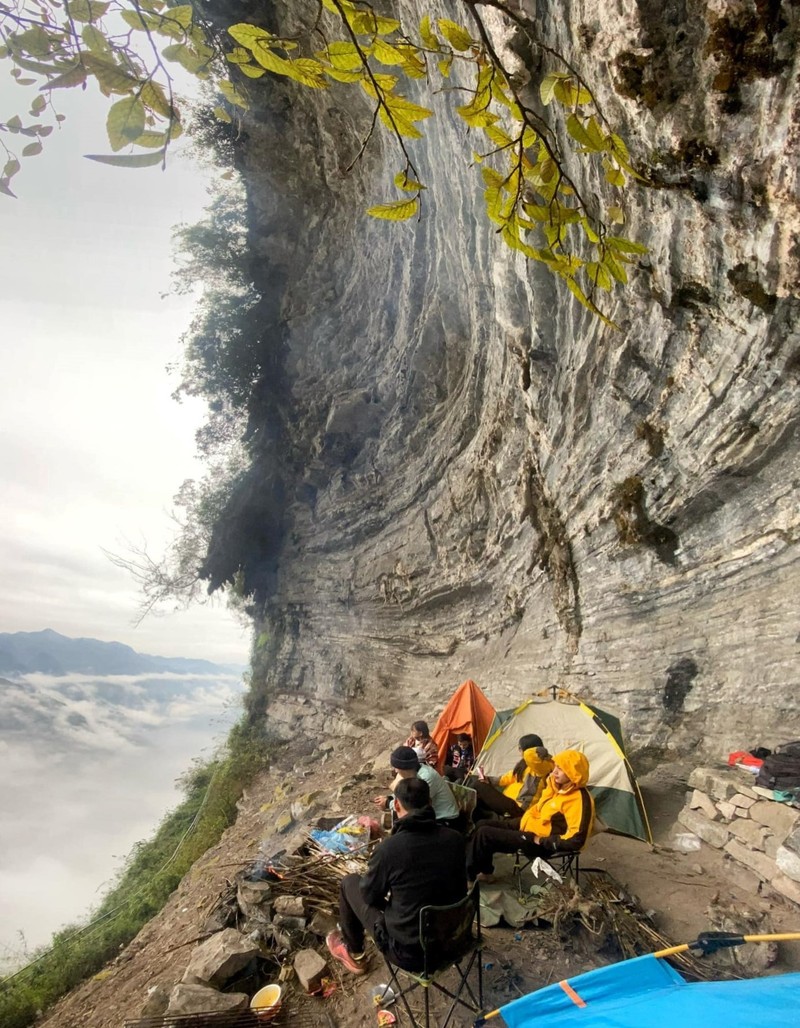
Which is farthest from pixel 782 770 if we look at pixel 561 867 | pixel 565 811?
pixel 561 867

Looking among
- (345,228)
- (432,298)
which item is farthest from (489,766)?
(345,228)

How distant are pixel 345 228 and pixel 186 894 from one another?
544 inches

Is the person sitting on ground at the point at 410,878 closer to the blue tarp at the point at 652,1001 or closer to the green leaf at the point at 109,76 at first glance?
the blue tarp at the point at 652,1001

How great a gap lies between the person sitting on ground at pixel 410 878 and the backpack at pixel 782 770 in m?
3.63

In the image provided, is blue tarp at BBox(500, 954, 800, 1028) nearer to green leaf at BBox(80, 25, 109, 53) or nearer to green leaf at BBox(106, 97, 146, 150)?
green leaf at BBox(106, 97, 146, 150)

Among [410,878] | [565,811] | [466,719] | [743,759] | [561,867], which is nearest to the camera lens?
[410,878]

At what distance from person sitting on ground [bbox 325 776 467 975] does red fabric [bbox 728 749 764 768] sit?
3949mm

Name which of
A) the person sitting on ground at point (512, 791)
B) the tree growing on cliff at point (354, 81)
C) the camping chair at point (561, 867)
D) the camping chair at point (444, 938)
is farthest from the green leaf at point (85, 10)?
the person sitting on ground at point (512, 791)

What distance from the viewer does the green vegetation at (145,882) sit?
786 centimetres

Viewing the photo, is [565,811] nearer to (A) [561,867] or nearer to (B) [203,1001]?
(A) [561,867]

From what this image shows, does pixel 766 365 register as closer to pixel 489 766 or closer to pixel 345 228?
pixel 489 766

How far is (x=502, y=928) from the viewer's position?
15.5 feet

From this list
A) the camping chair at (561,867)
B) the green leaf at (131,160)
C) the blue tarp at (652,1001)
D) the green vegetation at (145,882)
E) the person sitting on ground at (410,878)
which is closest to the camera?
the green leaf at (131,160)

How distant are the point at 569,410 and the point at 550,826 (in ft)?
17.3
